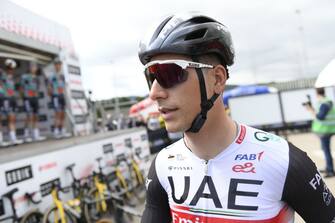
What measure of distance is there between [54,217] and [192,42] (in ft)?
16.3

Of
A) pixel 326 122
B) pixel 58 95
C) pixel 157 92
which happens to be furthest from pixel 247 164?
pixel 58 95

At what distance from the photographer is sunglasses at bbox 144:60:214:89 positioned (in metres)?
1.56

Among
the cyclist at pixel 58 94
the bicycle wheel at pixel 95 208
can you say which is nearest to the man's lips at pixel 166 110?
the bicycle wheel at pixel 95 208

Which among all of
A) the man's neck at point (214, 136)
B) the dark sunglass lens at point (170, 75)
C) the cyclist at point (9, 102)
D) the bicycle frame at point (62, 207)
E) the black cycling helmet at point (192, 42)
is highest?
the cyclist at point (9, 102)

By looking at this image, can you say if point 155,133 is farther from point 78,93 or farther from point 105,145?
point 105,145

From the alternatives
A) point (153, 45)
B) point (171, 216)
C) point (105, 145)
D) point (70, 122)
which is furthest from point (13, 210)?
point (70, 122)

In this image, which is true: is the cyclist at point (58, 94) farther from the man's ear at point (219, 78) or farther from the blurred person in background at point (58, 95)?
the man's ear at point (219, 78)

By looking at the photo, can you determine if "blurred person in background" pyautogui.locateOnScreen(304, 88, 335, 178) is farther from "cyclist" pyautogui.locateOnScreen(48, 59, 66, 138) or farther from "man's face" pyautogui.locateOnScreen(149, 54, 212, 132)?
"cyclist" pyautogui.locateOnScreen(48, 59, 66, 138)

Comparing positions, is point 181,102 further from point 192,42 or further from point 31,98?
point 31,98

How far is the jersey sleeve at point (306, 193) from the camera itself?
4.88 ft

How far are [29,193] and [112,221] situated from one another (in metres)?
1.70

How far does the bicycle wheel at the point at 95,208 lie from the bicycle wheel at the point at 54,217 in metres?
0.46

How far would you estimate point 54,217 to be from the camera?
18.9 ft

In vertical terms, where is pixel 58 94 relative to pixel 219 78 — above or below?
above
